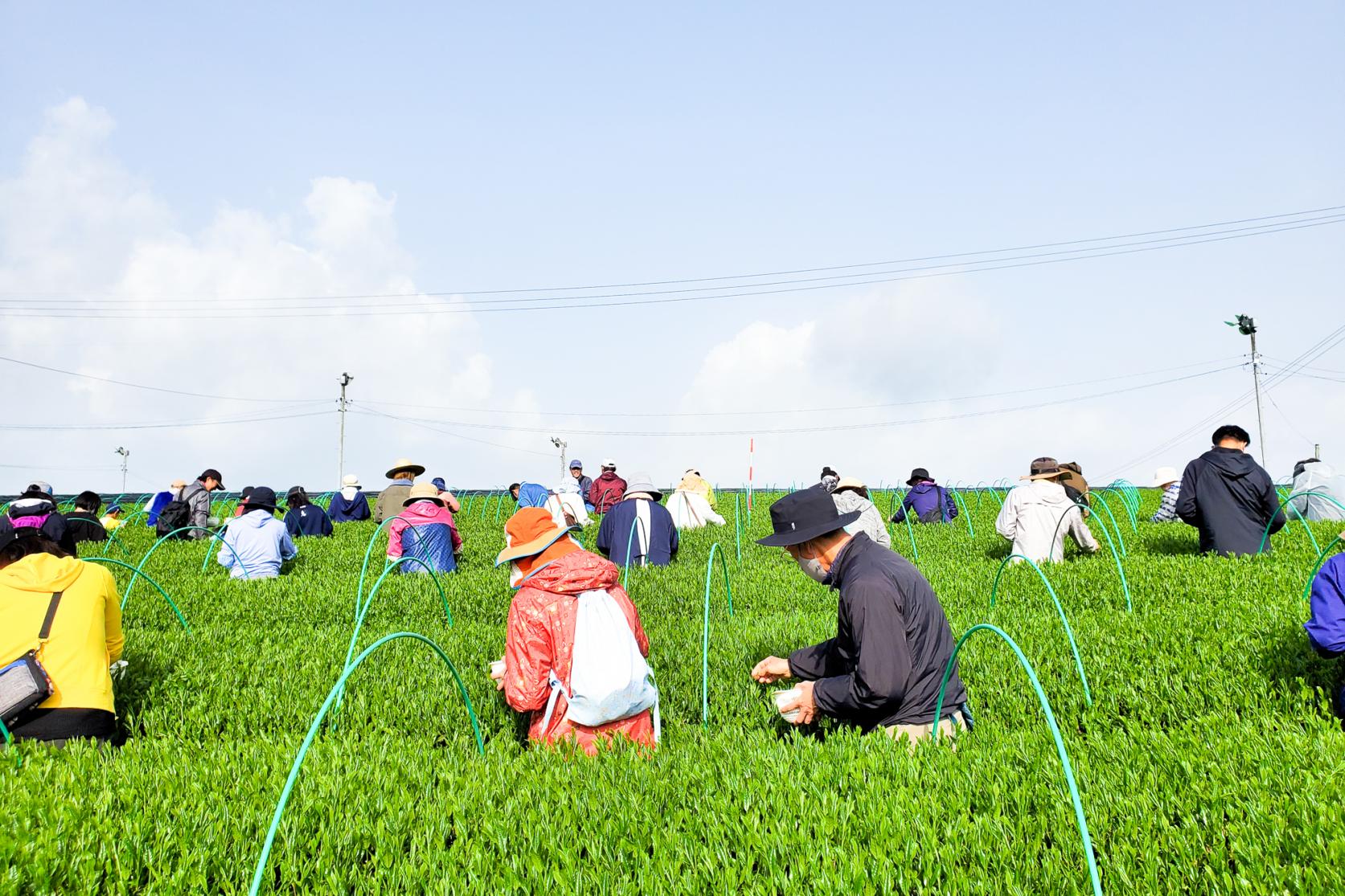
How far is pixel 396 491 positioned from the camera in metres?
15.5

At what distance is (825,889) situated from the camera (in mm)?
2883

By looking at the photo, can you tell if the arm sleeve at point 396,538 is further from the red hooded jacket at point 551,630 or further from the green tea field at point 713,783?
the red hooded jacket at point 551,630

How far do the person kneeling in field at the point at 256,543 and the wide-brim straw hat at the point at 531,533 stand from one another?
8007 mm

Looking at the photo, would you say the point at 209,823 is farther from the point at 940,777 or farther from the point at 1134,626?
the point at 1134,626

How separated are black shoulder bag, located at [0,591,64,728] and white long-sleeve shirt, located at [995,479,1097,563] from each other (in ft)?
31.5

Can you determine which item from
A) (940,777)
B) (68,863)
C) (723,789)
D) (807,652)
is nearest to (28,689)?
(68,863)

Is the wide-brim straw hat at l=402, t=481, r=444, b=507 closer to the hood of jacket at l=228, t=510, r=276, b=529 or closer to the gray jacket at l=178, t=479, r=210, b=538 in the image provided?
the hood of jacket at l=228, t=510, r=276, b=529

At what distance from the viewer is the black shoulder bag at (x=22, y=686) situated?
13.9 feet

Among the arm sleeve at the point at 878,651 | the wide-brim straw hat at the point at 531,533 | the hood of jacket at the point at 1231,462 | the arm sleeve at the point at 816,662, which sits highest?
the hood of jacket at the point at 1231,462

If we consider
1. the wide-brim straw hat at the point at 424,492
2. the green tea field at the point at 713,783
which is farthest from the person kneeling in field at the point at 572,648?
the wide-brim straw hat at the point at 424,492

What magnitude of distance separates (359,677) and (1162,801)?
531 centimetres

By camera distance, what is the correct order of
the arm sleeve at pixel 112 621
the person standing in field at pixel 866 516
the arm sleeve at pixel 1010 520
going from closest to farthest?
the arm sleeve at pixel 112 621 < the person standing in field at pixel 866 516 < the arm sleeve at pixel 1010 520

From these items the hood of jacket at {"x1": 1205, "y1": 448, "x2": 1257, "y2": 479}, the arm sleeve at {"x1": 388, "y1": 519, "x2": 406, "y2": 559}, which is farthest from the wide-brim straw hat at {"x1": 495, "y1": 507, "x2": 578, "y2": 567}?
the hood of jacket at {"x1": 1205, "y1": 448, "x2": 1257, "y2": 479}

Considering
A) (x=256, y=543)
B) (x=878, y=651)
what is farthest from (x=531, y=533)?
(x=256, y=543)
